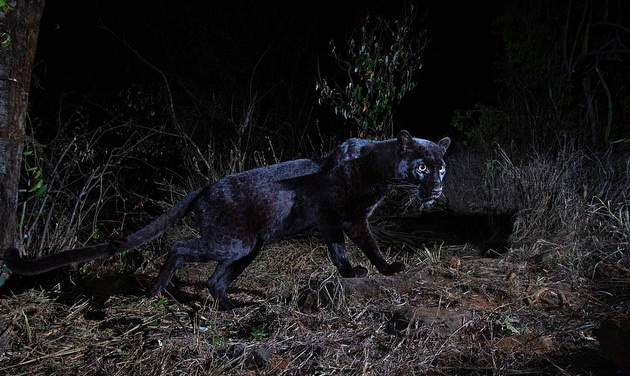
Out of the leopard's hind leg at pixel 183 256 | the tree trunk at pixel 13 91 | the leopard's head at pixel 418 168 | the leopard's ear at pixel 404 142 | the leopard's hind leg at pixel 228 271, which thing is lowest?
the leopard's hind leg at pixel 228 271

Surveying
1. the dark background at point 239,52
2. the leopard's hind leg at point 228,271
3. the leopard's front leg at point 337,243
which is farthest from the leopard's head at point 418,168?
the dark background at point 239,52

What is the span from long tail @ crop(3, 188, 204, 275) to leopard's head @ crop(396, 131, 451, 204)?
171cm

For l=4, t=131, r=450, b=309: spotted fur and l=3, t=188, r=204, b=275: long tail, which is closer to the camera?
l=3, t=188, r=204, b=275: long tail

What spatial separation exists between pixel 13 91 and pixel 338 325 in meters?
2.91

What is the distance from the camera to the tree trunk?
382cm

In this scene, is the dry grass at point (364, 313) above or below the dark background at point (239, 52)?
below

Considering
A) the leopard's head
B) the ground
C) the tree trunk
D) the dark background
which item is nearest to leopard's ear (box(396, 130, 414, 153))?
the leopard's head

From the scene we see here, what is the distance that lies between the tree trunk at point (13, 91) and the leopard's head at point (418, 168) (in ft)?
9.66

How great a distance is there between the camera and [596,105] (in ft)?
27.5

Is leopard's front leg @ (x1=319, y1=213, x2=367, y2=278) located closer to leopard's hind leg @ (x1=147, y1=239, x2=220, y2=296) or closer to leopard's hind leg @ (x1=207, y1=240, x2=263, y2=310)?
leopard's hind leg @ (x1=207, y1=240, x2=263, y2=310)

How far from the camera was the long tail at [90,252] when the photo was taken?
3.52 metres

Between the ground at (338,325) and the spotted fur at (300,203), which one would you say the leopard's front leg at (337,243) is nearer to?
the spotted fur at (300,203)

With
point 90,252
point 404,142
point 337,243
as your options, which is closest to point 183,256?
point 90,252

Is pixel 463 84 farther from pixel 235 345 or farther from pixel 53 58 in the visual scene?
pixel 235 345
